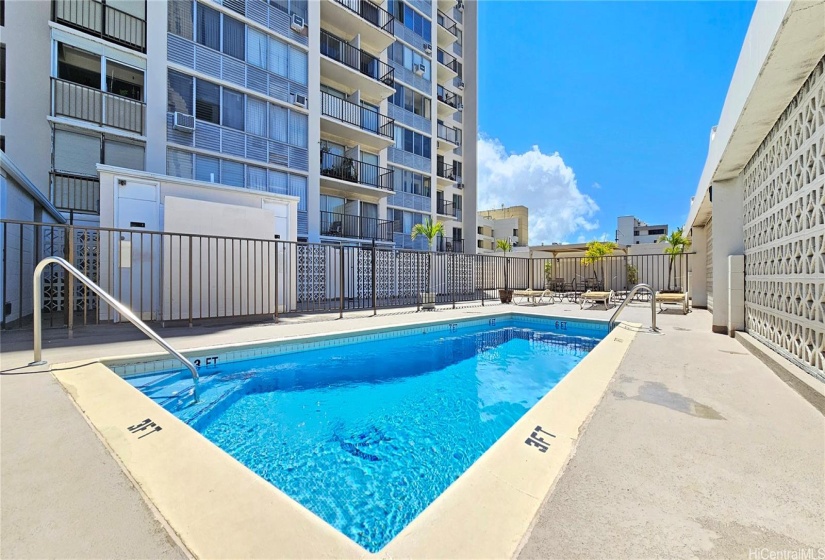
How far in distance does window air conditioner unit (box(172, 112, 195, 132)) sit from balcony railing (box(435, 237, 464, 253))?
13841mm

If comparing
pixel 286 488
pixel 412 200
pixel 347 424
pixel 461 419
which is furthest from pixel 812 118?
pixel 412 200

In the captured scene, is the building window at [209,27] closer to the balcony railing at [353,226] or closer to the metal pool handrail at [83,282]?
the balcony railing at [353,226]

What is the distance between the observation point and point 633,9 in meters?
11.4

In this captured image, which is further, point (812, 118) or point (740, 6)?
point (740, 6)

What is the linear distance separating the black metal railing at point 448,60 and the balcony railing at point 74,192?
23147 mm

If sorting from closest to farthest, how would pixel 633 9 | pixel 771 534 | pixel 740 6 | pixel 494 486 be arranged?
pixel 771 534 → pixel 494 486 → pixel 740 6 → pixel 633 9

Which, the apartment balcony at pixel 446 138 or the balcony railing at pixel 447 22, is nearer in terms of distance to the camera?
the apartment balcony at pixel 446 138

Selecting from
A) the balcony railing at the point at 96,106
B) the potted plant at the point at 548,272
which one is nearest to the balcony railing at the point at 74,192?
the balcony railing at the point at 96,106

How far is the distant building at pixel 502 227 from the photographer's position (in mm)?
43906

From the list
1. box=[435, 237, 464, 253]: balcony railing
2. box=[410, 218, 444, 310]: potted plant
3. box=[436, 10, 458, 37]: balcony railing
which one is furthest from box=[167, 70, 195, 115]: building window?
box=[436, 10, 458, 37]: balcony railing

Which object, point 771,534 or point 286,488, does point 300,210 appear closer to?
point 286,488

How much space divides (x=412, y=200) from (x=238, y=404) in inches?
716

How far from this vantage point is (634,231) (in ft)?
195

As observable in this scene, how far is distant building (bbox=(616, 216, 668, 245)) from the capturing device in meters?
58.3
